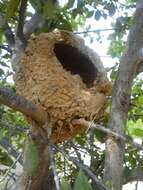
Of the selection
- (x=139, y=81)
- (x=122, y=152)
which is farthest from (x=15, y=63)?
(x=139, y=81)

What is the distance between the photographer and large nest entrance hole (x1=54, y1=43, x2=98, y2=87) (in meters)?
2.48

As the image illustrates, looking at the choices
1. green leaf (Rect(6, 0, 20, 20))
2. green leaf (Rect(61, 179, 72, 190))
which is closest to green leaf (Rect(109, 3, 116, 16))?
green leaf (Rect(6, 0, 20, 20))

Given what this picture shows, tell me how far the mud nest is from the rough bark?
0.07 m

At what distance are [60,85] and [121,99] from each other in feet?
0.99

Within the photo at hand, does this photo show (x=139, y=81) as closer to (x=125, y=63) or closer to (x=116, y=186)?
(x=125, y=63)

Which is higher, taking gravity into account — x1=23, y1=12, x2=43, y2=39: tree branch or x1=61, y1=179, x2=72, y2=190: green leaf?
x1=23, y1=12, x2=43, y2=39: tree branch

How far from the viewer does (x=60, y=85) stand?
2.14m

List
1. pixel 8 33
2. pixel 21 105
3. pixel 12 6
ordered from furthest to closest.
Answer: pixel 8 33 → pixel 12 6 → pixel 21 105

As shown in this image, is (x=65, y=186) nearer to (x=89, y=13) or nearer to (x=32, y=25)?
(x=32, y=25)

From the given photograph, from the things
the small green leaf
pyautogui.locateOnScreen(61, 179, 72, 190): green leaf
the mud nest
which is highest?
the small green leaf

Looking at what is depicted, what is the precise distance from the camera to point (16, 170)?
255 cm

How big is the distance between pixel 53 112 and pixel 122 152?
365 mm

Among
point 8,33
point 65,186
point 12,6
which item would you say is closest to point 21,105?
point 65,186

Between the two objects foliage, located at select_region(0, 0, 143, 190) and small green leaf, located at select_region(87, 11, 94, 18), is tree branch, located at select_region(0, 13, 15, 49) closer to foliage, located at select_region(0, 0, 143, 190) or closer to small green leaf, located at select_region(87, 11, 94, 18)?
foliage, located at select_region(0, 0, 143, 190)
